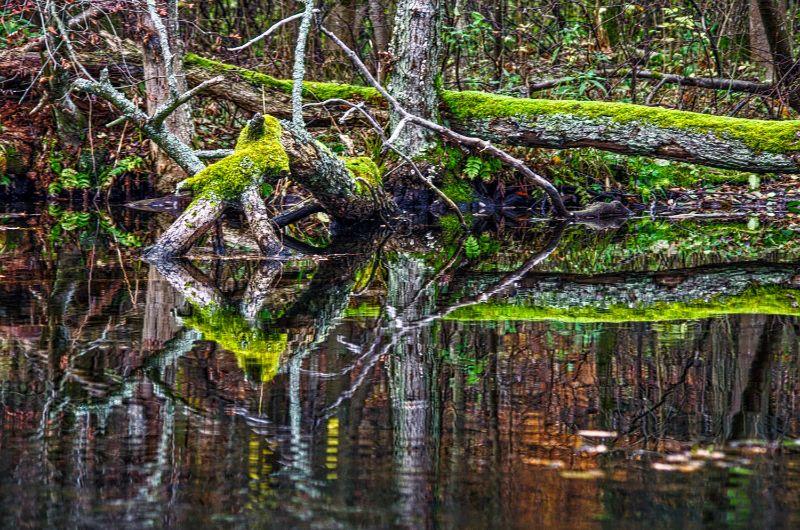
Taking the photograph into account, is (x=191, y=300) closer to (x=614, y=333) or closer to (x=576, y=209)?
(x=614, y=333)

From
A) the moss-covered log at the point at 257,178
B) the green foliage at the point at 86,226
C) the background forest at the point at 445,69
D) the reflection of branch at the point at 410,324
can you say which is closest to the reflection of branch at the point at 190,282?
the moss-covered log at the point at 257,178

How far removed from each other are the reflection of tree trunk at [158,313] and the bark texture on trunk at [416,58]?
5.48 meters

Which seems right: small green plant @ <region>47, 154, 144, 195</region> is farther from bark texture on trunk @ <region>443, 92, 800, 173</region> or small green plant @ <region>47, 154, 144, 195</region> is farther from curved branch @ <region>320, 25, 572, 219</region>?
bark texture on trunk @ <region>443, 92, 800, 173</region>

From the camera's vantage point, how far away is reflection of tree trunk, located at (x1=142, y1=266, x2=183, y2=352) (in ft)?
17.1

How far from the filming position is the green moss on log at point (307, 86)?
12.8 meters

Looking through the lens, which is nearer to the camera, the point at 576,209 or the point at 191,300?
the point at 191,300

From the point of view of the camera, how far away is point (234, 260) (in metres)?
8.74

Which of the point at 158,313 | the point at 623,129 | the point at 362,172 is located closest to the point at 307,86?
the point at 362,172

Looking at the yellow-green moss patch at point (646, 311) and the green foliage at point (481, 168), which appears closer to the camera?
the yellow-green moss patch at point (646, 311)

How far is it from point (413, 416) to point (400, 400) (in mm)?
230

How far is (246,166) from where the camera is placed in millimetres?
8898

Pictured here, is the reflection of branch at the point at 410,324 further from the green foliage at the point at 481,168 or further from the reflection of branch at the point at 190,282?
the green foliage at the point at 481,168

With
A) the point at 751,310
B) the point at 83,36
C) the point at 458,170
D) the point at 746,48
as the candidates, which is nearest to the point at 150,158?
the point at 83,36

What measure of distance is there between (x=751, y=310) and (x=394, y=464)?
3524 millimetres
